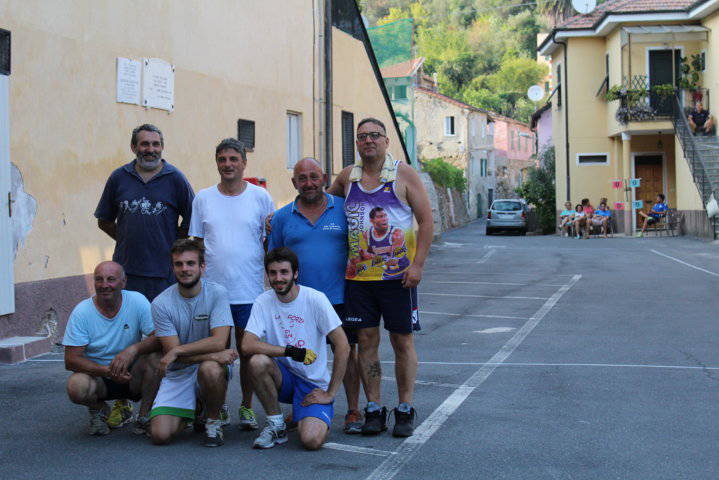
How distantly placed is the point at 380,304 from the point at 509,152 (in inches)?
2876

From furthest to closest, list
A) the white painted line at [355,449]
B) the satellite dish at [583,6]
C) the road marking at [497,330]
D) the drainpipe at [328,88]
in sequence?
1. the satellite dish at [583,6]
2. the drainpipe at [328,88]
3. the road marking at [497,330]
4. the white painted line at [355,449]

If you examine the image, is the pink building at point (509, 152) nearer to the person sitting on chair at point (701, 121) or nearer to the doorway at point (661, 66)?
the doorway at point (661, 66)

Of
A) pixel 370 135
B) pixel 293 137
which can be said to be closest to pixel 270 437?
pixel 370 135

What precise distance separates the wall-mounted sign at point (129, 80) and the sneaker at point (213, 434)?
729cm

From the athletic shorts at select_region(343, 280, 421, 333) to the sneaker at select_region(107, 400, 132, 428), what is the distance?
1614 millimetres

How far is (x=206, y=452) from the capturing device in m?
5.64

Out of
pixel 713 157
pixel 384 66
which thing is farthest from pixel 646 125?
pixel 384 66

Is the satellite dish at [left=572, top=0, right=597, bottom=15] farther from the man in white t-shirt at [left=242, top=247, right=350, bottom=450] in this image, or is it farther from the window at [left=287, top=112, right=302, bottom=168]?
the man in white t-shirt at [left=242, top=247, right=350, bottom=450]

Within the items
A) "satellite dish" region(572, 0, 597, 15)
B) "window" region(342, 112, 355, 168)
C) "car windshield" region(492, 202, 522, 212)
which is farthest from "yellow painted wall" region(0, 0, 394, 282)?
"satellite dish" region(572, 0, 597, 15)

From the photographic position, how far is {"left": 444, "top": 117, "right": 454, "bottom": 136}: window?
62.0 m

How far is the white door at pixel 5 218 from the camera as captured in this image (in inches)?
382

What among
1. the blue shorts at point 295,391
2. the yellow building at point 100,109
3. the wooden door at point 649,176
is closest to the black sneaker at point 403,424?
the blue shorts at point 295,391

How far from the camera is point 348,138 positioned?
21.3 meters

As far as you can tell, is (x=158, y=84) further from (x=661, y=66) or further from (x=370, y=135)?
(x=661, y=66)
